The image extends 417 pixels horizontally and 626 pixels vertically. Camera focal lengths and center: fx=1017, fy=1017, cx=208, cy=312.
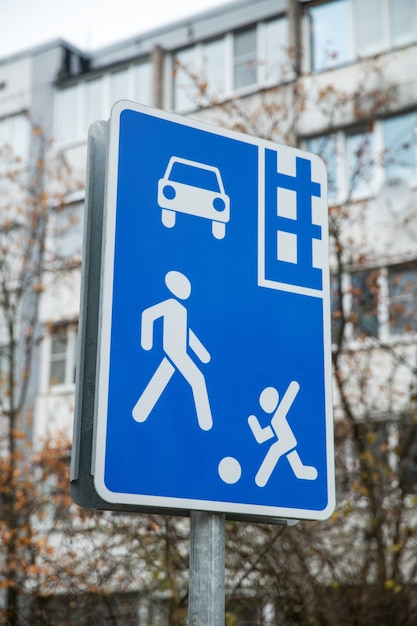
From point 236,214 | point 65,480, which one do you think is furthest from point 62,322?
point 236,214

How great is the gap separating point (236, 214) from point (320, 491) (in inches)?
30.5

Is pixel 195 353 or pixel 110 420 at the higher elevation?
pixel 195 353

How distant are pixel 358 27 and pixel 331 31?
2.06 feet

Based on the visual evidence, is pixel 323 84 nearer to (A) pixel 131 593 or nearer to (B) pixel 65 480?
(B) pixel 65 480

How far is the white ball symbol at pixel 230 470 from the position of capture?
8.19 feet

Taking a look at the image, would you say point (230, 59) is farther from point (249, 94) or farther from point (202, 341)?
point (202, 341)

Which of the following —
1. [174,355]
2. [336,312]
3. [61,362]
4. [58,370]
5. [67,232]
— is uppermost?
[67,232]

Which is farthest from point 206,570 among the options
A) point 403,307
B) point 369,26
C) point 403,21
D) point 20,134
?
point 20,134

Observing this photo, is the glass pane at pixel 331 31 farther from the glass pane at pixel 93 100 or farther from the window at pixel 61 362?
the window at pixel 61 362

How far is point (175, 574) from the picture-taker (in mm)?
8812

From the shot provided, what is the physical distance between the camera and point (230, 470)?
251 centimetres

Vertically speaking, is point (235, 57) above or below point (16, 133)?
above

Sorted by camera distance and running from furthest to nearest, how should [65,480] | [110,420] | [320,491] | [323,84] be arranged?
[323,84]
[65,480]
[320,491]
[110,420]

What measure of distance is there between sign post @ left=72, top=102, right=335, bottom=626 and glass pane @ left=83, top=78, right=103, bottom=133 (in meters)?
22.9
